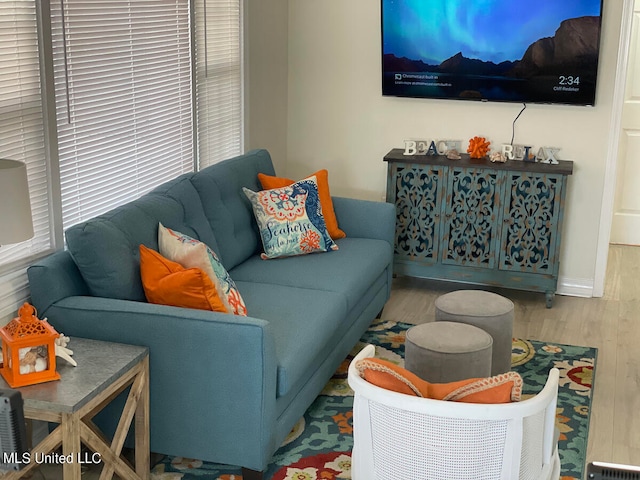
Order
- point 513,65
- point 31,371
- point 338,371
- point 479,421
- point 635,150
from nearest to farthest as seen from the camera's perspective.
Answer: point 479,421 → point 31,371 → point 338,371 → point 513,65 → point 635,150

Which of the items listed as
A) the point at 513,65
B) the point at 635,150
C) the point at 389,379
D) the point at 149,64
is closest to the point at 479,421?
the point at 389,379

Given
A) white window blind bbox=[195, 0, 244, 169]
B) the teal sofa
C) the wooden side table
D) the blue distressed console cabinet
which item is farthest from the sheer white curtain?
the blue distressed console cabinet

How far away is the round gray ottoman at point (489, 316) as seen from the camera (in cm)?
363

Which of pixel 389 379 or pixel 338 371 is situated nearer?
pixel 389 379

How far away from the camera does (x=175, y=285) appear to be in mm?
3080

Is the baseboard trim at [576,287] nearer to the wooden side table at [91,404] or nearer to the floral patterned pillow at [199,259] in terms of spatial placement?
the floral patterned pillow at [199,259]

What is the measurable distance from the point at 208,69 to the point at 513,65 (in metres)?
1.79

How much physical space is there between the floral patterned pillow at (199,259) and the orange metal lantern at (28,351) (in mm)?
701

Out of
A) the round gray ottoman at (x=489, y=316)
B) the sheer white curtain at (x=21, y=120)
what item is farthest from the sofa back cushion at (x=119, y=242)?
the round gray ottoman at (x=489, y=316)

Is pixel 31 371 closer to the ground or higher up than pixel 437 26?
closer to the ground

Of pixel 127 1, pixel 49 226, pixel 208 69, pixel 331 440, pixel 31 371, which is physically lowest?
pixel 331 440

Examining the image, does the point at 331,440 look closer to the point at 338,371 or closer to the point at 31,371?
the point at 338,371

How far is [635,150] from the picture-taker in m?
6.22

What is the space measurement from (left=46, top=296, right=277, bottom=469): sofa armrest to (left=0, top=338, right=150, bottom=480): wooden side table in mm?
73
